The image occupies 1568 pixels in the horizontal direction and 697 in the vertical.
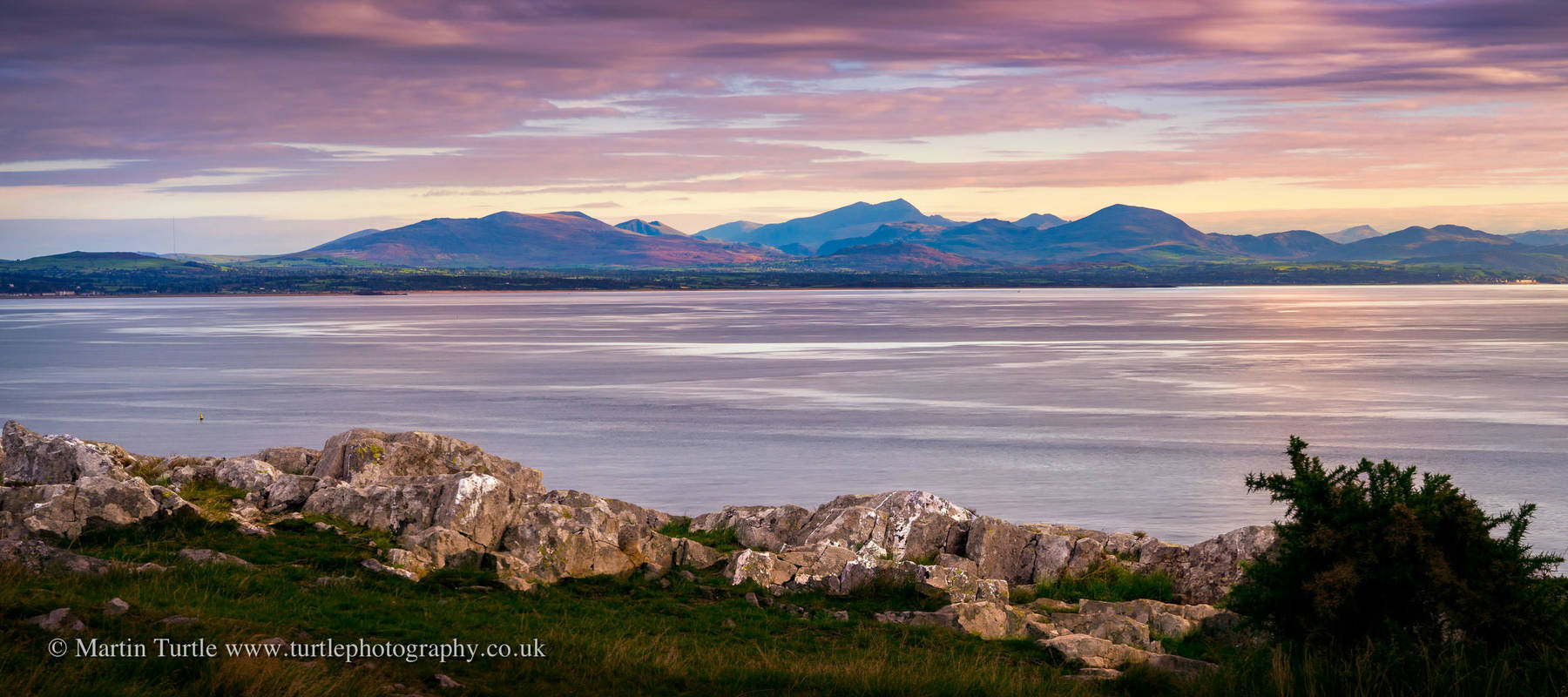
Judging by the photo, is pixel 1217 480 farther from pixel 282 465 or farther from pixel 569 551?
pixel 282 465

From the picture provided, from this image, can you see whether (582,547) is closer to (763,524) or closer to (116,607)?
(763,524)

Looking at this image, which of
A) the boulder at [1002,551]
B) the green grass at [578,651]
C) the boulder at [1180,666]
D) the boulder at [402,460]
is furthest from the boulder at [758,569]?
the boulder at [1180,666]

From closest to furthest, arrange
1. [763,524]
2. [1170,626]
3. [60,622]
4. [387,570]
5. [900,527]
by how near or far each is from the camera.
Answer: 1. [60,622]
2. [387,570]
3. [1170,626]
4. [900,527]
5. [763,524]

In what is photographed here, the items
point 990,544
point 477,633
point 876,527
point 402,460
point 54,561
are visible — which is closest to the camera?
point 477,633

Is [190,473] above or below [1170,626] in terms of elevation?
above

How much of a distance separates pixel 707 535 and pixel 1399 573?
10961 millimetres

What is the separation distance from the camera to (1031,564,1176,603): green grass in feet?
53.2

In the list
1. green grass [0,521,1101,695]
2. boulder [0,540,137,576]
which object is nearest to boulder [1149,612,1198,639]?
green grass [0,521,1101,695]

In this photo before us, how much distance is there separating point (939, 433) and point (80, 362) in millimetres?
49217

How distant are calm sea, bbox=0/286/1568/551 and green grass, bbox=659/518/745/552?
19.4 ft

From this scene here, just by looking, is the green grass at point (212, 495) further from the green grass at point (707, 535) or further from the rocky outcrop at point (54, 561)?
the green grass at point (707, 535)

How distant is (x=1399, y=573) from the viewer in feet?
33.3

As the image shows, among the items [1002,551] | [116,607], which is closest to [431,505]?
[116,607]

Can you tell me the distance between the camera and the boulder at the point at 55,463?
57.7ft
